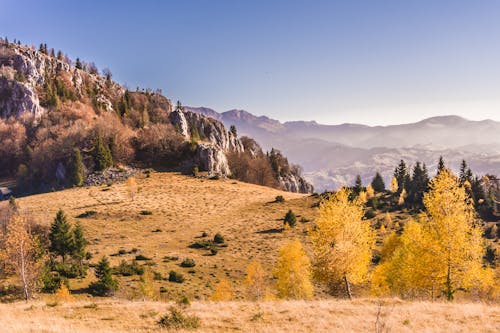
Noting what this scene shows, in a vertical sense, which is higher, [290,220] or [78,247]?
[78,247]

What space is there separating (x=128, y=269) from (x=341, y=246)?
30.0 m

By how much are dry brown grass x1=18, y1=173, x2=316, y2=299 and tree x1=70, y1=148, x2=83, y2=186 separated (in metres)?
6.13

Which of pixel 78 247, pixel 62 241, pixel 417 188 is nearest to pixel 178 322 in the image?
pixel 78 247

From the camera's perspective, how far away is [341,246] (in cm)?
3186

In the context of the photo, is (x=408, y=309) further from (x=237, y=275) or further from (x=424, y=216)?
(x=237, y=275)

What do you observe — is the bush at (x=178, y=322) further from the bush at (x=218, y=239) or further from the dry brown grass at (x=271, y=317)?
the bush at (x=218, y=239)

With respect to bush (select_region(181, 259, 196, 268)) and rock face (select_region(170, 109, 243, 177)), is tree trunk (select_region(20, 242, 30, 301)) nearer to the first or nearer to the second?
bush (select_region(181, 259, 196, 268))

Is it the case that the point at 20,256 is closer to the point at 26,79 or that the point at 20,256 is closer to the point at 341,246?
the point at 341,246

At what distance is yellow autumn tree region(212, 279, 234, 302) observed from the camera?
3983 cm

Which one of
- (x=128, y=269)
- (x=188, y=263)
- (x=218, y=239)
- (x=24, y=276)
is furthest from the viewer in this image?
(x=218, y=239)

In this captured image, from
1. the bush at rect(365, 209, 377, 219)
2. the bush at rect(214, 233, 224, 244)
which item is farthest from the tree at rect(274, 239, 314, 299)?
the bush at rect(365, 209, 377, 219)

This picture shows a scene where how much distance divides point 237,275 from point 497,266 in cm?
5298

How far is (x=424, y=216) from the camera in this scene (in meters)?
30.9

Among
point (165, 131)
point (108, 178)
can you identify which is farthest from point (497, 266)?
point (165, 131)
